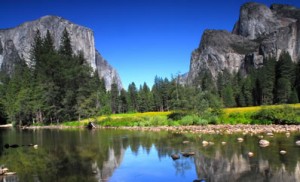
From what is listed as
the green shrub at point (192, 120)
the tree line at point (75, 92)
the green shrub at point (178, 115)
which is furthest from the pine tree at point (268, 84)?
the green shrub at point (192, 120)

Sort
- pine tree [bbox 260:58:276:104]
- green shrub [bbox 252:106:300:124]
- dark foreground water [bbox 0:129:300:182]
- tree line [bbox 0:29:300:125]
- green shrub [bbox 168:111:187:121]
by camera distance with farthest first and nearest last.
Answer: pine tree [bbox 260:58:276:104] → tree line [bbox 0:29:300:125] → green shrub [bbox 168:111:187:121] → green shrub [bbox 252:106:300:124] → dark foreground water [bbox 0:129:300:182]

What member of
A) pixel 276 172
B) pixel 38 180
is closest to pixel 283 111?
pixel 276 172

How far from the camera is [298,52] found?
197 metres

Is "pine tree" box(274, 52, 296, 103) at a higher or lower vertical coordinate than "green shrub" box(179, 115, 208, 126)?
higher

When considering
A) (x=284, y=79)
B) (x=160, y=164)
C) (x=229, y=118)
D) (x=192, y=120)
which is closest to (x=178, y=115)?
(x=192, y=120)

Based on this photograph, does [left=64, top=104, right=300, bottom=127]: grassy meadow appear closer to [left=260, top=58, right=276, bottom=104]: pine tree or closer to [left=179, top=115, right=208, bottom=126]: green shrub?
[left=179, top=115, right=208, bottom=126]: green shrub

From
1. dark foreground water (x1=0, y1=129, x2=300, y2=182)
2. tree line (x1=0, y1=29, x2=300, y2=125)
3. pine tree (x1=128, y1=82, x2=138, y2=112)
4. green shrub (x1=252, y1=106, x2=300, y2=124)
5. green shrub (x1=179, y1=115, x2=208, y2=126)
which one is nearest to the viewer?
dark foreground water (x1=0, y1=129, x2=300, y2=182)

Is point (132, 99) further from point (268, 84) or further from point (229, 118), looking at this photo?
point (229, 118)

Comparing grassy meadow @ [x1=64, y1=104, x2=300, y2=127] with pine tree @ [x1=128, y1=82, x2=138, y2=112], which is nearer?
grassy meadow @ [x1=64, y1=104, x2=300, y2=127]

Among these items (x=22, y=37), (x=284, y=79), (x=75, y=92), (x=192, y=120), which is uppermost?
(x=22, y=37)

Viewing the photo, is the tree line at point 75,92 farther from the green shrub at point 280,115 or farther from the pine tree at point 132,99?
the pine tree at point 132,99

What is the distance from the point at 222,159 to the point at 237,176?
3.88 m

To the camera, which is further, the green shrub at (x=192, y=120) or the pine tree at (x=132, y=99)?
the pine tree at (x=132, y=99)

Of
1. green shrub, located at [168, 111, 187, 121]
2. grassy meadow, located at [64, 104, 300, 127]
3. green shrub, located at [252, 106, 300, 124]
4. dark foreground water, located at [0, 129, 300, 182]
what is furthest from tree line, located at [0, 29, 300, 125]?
dark foreground water, located at [0, 129, 300, 182]
